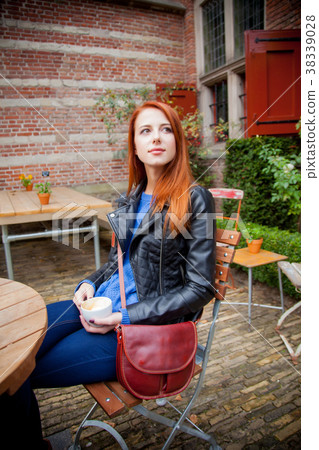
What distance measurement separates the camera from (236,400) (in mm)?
1771

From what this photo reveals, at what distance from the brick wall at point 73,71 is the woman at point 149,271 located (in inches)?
191

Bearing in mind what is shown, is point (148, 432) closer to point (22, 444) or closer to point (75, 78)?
point (22, 444)

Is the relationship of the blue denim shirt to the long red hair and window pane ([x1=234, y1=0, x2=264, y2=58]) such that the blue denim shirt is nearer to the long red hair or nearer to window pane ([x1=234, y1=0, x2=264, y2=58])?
the long red hair

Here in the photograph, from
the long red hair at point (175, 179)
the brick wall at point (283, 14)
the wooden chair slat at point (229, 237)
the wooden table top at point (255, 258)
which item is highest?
the brick wall at point (283, 14)

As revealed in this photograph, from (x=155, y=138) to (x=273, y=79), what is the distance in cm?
403

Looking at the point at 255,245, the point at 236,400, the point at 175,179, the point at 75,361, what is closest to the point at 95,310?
the point at 75,361

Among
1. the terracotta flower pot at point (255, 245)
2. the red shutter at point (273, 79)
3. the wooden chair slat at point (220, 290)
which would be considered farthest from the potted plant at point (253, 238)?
the wooden chair slat at point (220, 290)

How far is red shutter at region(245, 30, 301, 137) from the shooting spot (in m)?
4.33

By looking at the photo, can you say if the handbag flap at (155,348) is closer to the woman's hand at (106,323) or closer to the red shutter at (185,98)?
the woman's hand at (106,323)

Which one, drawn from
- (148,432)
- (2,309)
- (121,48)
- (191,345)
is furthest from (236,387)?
(121,48)

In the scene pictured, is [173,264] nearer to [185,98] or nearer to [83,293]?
[83,293]

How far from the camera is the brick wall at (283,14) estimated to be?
14.2 ft

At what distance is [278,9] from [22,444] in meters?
5.71

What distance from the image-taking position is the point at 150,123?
1314mm
